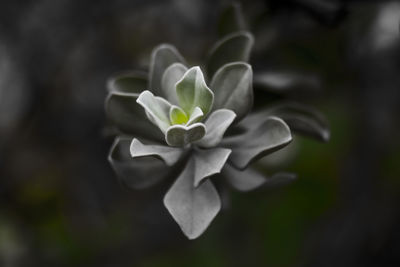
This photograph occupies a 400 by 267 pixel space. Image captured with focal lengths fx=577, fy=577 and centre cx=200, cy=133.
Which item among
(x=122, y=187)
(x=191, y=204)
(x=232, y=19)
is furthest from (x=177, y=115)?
(x=122, y=187)

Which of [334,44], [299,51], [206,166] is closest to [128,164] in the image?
[206,166]

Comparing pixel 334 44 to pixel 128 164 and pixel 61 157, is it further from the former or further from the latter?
pixel 61 157

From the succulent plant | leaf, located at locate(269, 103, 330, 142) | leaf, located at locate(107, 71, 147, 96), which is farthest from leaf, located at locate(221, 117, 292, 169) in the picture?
leaf, located at locate(107, 71, 147, 96)

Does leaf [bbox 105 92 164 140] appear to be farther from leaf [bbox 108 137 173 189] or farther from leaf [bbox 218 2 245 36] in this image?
leaf [bbox 218 2 245 36]

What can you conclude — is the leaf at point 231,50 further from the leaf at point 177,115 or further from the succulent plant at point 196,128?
the leaf at point 177,115

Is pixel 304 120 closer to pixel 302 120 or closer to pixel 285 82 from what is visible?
pixel 302 120

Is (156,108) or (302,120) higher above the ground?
(156,108)

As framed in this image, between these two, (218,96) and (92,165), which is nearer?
(218,96)
